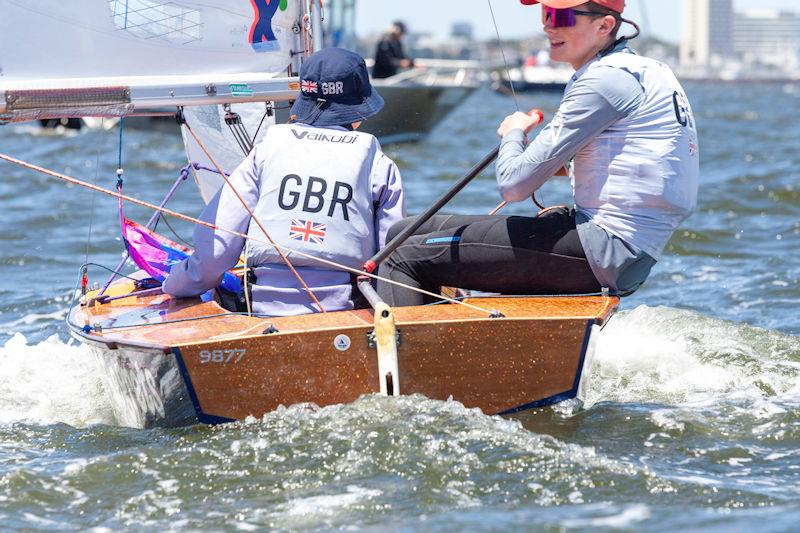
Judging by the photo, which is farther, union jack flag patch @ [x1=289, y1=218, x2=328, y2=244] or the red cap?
union jack flag patch @ [x1=289, y1=218, x2=328, y2=244]

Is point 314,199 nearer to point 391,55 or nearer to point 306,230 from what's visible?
point 306,230

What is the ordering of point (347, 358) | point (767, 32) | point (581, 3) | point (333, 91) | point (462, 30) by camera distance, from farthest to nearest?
point (767, 32)
point (462, 30)
point (333, 91)
point (581, 3)
point (347, 358)

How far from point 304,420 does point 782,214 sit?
684 centimetres

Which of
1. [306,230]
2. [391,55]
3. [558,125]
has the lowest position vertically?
[391,55]

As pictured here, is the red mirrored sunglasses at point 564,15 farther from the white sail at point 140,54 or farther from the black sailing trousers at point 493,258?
the white sail at point 140,54

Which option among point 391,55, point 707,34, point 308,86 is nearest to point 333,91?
point 308,86

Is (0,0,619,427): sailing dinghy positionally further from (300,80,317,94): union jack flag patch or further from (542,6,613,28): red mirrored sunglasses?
(542,6,613,28): red mirrored sunglasses

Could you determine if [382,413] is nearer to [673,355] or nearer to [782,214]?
[673,355]

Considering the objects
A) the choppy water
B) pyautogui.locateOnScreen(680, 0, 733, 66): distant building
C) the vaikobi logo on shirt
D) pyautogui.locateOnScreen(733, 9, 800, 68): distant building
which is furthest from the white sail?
pyautogui.locateOnScreen(733, 9, 800, 68): distant building

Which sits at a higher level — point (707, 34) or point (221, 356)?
point (221, 356)

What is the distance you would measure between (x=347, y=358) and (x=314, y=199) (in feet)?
1.74

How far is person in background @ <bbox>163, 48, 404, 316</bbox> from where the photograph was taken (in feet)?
12.2

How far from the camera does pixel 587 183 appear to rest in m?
3.67

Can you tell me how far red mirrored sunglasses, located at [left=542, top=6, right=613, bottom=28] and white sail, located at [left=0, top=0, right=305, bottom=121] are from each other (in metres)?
1.13
